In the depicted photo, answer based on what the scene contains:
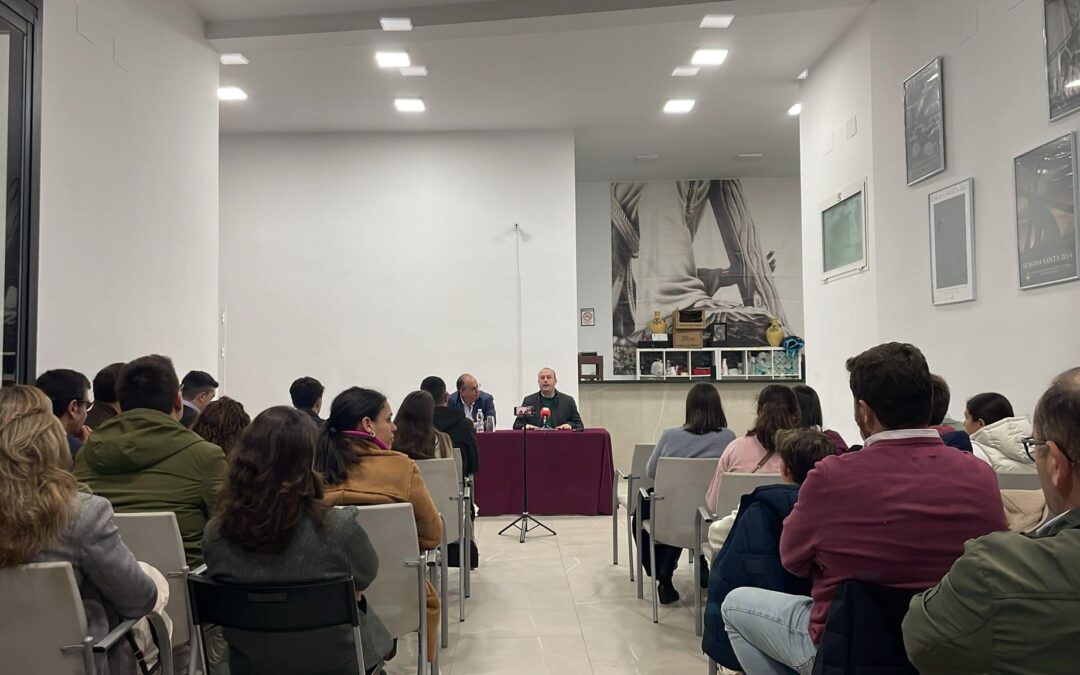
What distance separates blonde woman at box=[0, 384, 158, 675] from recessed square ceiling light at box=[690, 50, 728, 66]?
6.62 meters

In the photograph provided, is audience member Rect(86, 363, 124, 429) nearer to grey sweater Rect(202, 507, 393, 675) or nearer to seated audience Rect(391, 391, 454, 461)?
seated audience Rect(391, 391, 454, 461)

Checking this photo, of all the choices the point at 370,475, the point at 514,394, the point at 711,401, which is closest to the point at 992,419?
the point at 711,401

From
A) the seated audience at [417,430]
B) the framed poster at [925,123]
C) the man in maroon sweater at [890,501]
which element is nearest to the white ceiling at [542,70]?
the framed poster at [925,123]

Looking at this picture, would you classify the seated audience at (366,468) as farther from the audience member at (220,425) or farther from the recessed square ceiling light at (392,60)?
the recessed square ceiling light at (392,60)

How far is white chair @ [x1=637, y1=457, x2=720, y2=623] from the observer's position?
421cm

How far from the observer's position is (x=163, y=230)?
6.16m

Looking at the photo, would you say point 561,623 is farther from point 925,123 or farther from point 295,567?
point 925,123

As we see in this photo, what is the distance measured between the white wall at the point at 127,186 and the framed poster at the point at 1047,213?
530 centimetres

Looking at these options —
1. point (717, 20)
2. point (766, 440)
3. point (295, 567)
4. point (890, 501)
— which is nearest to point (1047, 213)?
point (766, 440)

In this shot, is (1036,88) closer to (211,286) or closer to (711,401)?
(711,401)

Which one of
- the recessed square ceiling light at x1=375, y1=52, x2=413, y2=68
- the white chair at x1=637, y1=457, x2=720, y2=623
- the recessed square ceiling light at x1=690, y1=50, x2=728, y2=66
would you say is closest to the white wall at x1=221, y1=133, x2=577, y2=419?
the recessed square ceiling light at x1=375, y1=52, x2=413, y2=68

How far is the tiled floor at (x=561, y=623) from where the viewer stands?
371 centimetres

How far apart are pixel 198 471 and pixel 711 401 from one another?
2.70m

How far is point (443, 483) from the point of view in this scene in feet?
14.3
